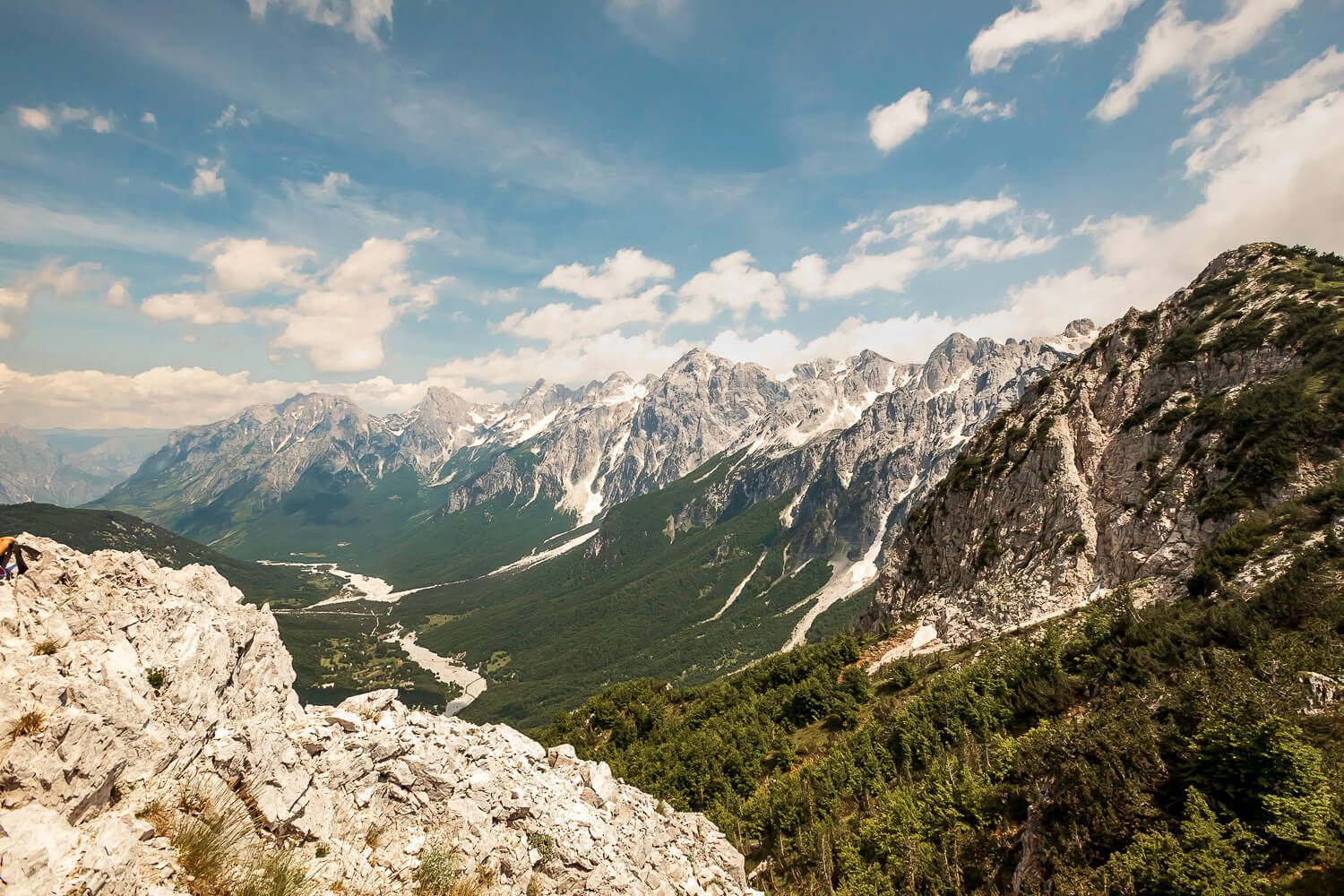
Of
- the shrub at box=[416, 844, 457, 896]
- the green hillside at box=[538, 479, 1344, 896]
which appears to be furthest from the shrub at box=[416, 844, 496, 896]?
the green hillside at box=[538, 479, 1344, 896]

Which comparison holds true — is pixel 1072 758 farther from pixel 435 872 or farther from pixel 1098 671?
pixel 435 872

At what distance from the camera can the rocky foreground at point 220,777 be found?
1181cm

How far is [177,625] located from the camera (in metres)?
19.6

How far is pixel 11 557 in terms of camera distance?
53.9 ft

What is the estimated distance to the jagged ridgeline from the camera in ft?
58.0

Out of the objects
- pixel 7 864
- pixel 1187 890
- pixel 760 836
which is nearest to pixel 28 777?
pixel 7 864

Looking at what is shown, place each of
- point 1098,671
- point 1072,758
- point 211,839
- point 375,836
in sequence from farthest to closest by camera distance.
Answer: point 1098,671
point 1072,758
point 375,836
point 211,839

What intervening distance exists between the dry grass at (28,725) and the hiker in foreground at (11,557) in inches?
239

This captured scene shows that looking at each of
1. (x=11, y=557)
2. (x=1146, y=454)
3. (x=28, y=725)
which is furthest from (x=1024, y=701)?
(x=11, y=557)

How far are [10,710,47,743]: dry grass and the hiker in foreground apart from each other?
607 centimetres

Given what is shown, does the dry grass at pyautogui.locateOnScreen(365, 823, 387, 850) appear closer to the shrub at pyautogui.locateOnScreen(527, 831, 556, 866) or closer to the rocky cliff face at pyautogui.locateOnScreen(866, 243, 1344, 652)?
the shrub at pyautogui.locateOnScreen(527, 831, 556, 866)

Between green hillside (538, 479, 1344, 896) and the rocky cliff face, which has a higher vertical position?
the rocky cliff face

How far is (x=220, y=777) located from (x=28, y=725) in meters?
4.92

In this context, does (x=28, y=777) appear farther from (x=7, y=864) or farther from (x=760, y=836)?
(x=760, y=836)
